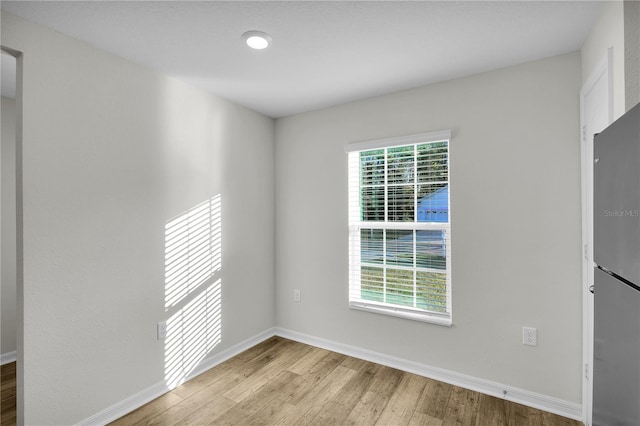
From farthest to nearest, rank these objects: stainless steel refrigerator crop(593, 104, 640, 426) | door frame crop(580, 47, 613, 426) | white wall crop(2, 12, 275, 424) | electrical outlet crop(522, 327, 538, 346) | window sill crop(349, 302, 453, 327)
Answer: window sill crop(349, 302, 453, 327)
electrical outlet crop(522, 327, 538, 346)
door frame crop(580, 47, 613, 426)
white wall crop(2, 12, 275, 424)
stainless steel refrigerator crop(593, 104, 640, 426)

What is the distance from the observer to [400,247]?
2.75 m

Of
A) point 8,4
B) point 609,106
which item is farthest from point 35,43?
point 609,106

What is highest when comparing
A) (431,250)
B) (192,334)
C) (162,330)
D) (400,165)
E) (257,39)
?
(257,39)

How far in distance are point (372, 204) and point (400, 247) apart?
1.56 feet

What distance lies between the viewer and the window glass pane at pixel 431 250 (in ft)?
8.36

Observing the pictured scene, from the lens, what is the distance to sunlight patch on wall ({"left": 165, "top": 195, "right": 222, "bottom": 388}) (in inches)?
94.4

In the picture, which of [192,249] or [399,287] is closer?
[192,249]

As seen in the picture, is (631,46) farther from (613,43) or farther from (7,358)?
(7,358)

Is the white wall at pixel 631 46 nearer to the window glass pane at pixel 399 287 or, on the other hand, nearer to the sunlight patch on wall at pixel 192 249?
the window glass pane at pixel 399 287

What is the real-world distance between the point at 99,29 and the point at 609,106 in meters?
2.75

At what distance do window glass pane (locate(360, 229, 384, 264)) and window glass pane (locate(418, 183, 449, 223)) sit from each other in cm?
43

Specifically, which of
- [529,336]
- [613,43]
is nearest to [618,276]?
[613,43]

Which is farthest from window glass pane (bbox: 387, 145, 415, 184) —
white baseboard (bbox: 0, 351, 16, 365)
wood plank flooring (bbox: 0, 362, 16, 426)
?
white baseboard (bbox: 0, 351, 16, 365)

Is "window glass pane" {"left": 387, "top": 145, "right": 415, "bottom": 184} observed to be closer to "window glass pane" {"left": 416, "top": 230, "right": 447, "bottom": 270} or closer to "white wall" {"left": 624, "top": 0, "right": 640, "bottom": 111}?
"window glass pane" {"left": 416, "top": 230, "right": 447, "bottom": 270}
